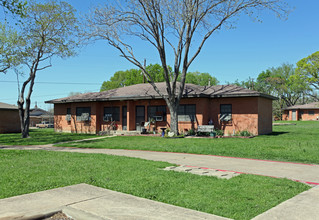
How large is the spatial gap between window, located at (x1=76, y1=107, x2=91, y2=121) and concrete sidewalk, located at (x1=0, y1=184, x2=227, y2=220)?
22.1 m

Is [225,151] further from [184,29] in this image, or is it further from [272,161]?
[184,29]

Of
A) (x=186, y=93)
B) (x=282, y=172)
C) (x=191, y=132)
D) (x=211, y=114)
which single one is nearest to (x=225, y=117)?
(x=211, y=114)

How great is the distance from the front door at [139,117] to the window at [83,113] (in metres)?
4.94

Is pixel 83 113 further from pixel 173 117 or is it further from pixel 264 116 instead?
pixel 264 116

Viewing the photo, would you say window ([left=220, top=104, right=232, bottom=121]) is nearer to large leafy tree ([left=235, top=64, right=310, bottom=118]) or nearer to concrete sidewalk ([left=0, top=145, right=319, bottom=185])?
concrete sidewalk ([left=0, top=145, right=319, bottom=185])

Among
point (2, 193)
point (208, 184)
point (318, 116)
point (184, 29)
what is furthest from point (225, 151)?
point (318, 116)

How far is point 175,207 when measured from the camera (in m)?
5.55

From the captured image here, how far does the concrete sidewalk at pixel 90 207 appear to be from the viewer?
504 cm

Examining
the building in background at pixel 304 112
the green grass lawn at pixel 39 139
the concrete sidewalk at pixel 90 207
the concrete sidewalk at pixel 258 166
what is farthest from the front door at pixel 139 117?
the building in background at pixel 304 112

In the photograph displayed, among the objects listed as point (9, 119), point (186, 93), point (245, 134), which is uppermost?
point (186, 93)

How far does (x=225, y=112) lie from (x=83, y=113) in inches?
531

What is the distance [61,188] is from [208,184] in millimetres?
3483

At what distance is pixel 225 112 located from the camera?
23406 mm

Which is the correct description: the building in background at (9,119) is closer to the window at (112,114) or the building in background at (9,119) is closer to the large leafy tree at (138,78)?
the window at (112,114)
